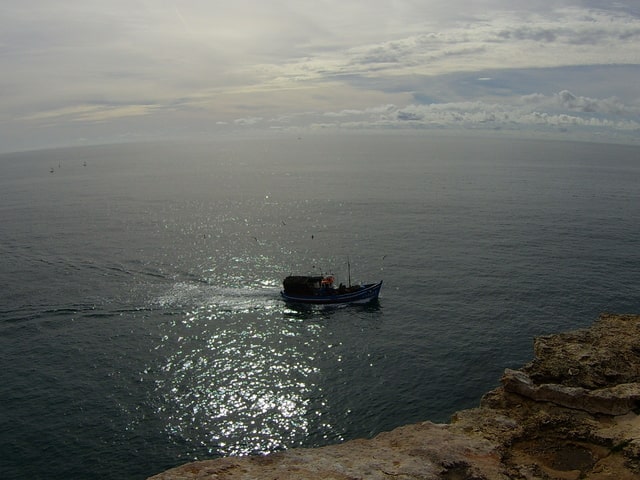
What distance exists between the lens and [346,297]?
81.6 meters

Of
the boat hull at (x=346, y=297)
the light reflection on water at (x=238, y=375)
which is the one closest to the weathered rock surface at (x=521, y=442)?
the light reflection on water at (x=238, y=375)

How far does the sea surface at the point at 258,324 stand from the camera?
4869cm

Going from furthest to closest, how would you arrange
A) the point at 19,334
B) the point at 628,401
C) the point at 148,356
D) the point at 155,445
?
the point at 19,334
the point at 148,356
the point at 155,445
the point at 628,401

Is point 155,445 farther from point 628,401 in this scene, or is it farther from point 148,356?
point 628,401

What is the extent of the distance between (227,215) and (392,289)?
270ft

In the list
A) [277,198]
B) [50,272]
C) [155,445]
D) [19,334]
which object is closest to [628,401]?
[155,445]

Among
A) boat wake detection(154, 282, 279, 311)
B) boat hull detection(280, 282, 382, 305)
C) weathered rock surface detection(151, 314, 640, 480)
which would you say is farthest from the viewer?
boat hull detection(280, 282, 382, 305)

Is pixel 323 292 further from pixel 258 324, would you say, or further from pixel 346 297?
pixel 258 324

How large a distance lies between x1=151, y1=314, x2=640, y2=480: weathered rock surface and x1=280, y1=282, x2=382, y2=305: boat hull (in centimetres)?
3721

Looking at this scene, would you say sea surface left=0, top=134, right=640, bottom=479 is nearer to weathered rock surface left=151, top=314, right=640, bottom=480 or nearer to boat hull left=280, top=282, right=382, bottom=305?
boat hull left=280, top=282, right=382, bottom=305

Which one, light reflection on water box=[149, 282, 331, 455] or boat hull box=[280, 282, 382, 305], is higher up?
boat hull box=[280, 282, 382, 305]

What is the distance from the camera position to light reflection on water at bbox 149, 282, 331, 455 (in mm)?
48156

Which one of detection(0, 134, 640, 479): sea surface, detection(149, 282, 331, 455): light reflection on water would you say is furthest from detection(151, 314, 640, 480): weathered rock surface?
detection(149, 282, 331, 455): light reflection on water

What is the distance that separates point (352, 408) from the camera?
5178 centimetres
